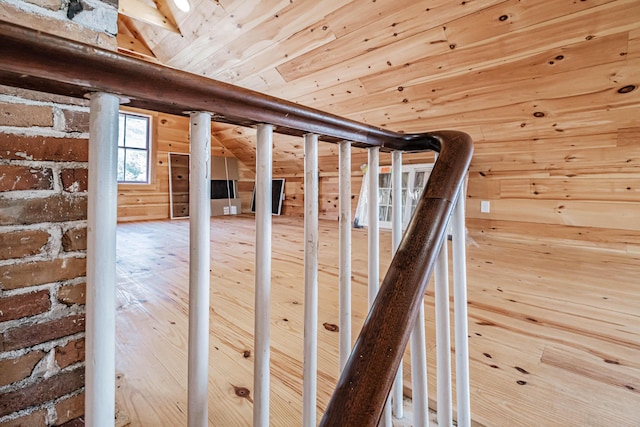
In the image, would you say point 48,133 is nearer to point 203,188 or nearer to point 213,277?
point 203,188

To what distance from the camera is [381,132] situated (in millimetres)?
665

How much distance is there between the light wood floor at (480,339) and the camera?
2.93 ft

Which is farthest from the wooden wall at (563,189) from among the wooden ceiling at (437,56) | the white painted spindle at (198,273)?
the white painted spindle at (198,273)

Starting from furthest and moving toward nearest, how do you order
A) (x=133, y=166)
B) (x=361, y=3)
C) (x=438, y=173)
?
(x=133, y=166)
(x=361, y=3)
(x=438, y=173)

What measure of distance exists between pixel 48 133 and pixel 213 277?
1557 millimetres

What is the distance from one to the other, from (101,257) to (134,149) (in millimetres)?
5383

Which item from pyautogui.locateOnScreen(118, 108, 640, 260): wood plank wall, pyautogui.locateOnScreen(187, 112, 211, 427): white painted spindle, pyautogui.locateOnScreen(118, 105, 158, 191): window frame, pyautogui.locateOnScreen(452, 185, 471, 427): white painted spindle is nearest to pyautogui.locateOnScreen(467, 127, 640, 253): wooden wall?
pyautogui.locateOnScreen(118, 108, 640, 260): wood plank wall

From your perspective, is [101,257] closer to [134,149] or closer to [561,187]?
[561,187]

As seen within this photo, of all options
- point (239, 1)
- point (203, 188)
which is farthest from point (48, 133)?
point (239, 1)

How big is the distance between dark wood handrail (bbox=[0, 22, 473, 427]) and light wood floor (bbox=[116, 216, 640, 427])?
2.08 feet

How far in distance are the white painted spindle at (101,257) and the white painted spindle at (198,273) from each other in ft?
0.30

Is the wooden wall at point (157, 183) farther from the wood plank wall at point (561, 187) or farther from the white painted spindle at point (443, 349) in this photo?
the white painted spindle at point (443, 349)

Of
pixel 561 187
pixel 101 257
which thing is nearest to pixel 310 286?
pixel 101 257

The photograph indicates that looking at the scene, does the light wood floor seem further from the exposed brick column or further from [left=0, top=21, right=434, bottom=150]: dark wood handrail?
[left=0, top=21, right=434, bottom=150]: dark wood handrail
